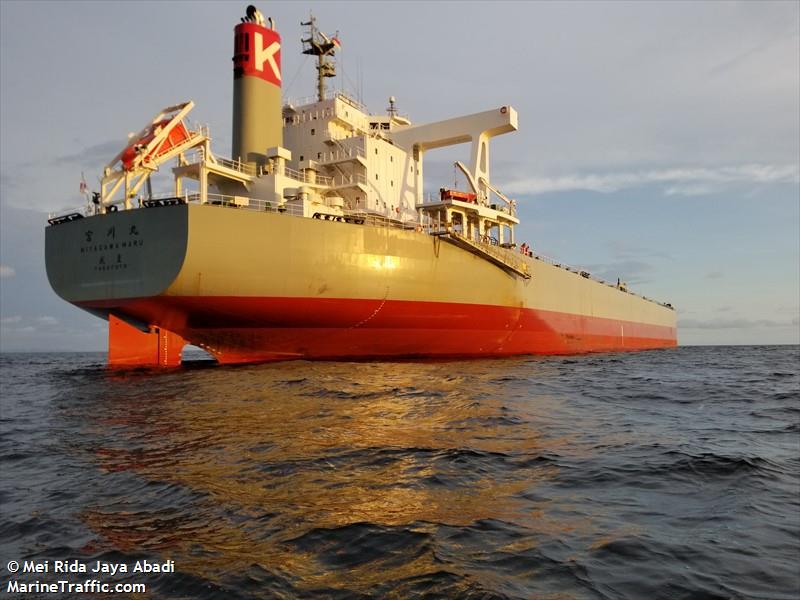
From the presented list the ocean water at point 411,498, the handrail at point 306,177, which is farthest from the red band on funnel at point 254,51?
the ocean water at point 411,498

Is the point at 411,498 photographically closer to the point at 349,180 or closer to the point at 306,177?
the point at 306,177

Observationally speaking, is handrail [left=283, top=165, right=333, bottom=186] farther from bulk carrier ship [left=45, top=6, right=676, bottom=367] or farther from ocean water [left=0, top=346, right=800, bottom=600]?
ocean water [left=0, top=346, right=800, bottom=600]

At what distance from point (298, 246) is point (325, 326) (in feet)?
9.71

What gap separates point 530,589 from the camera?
300 cm

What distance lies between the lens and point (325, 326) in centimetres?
1783

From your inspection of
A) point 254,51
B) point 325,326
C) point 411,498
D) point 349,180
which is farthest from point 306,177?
point 411,498

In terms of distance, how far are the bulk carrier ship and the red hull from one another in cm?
6

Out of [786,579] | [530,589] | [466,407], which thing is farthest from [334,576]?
[466,407]

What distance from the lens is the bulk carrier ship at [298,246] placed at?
1594cm

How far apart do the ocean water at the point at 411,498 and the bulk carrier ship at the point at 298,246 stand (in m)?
7.12

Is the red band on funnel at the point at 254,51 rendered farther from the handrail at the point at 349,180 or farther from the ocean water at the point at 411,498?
the ocean water at the point at 411,498

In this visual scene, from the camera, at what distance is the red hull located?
16375 mm

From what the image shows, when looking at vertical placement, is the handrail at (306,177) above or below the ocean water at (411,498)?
above

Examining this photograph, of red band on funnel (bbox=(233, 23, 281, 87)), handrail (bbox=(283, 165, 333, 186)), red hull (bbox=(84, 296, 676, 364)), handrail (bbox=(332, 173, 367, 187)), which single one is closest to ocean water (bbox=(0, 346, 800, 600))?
red hull (bbox=(84, 296, 676, 364))
